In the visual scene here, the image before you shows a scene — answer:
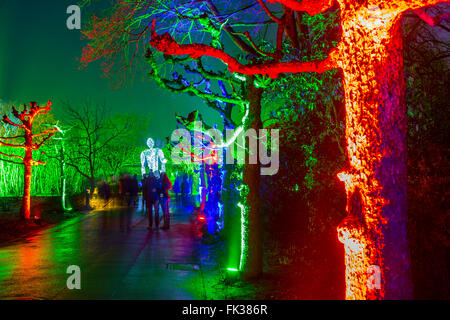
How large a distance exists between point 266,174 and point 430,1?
28.2 ft

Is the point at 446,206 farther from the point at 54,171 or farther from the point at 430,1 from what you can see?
the point at 54,171

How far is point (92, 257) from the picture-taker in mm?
9633

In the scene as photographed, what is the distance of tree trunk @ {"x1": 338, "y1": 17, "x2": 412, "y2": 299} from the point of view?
3.41m

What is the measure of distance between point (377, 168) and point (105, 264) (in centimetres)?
691

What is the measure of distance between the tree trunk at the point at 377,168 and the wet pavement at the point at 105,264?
3.46m

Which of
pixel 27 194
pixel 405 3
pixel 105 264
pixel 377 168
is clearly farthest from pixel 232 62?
pixel 27 194

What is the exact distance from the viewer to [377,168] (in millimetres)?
3432

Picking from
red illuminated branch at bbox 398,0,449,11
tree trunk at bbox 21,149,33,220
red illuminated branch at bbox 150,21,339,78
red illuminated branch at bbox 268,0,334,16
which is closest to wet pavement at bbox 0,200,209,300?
tree trunk at bbox 21,149,33,220

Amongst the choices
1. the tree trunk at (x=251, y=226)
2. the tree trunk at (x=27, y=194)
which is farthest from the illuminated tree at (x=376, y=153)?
the tree trunk at (x=27, y=194)

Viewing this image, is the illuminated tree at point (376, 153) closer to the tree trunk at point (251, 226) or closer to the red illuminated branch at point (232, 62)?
the red illuminated branch at point (232, 62)

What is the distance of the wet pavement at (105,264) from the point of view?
21.5ft

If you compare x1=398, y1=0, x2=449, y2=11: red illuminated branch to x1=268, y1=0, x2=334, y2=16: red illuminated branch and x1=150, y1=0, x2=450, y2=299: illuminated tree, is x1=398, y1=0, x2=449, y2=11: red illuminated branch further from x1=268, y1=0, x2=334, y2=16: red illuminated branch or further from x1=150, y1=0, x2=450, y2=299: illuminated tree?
x1=268, y1=0, x2=334, y2=16: red illuminated branch

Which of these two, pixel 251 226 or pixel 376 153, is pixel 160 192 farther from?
pixel 376 153
